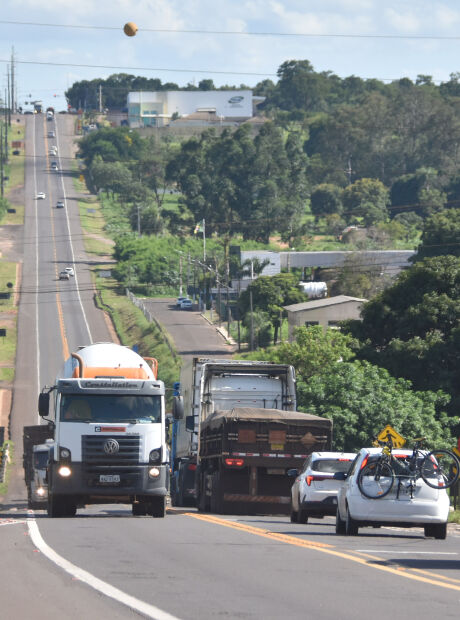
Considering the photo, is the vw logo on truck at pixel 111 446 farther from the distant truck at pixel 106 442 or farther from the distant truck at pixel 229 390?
the distant truck at pixel 229 390

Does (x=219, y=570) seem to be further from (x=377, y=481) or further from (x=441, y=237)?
(x=441, y=237)

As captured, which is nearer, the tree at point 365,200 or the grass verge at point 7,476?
the grass verge at point 7,476

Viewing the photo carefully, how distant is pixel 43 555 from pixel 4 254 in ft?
459

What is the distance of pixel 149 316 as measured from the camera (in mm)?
112312

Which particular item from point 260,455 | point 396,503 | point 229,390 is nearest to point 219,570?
point 396,503

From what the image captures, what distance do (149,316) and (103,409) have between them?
3486 inches

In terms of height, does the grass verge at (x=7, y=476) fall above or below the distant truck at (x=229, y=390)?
below

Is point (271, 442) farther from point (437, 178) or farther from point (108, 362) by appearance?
point (437, 178)

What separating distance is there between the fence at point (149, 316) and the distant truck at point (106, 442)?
68.4m

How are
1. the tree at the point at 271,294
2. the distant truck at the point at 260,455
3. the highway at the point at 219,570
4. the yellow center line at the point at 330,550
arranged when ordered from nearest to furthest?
the highway at the point at 219,570
the yellow center line at the point at 330,550
the distant truck at the point at 260,455
the tree at the point at 271,294

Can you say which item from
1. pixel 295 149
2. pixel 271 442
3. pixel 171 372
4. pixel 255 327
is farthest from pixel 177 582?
pixel 295 149

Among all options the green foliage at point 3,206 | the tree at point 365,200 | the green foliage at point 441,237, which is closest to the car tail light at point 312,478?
the green foliage at point 441,237

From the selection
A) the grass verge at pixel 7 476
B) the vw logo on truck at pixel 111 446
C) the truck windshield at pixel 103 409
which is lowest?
the grass verge at pixel 7 476

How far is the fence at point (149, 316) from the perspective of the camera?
3800 inches
